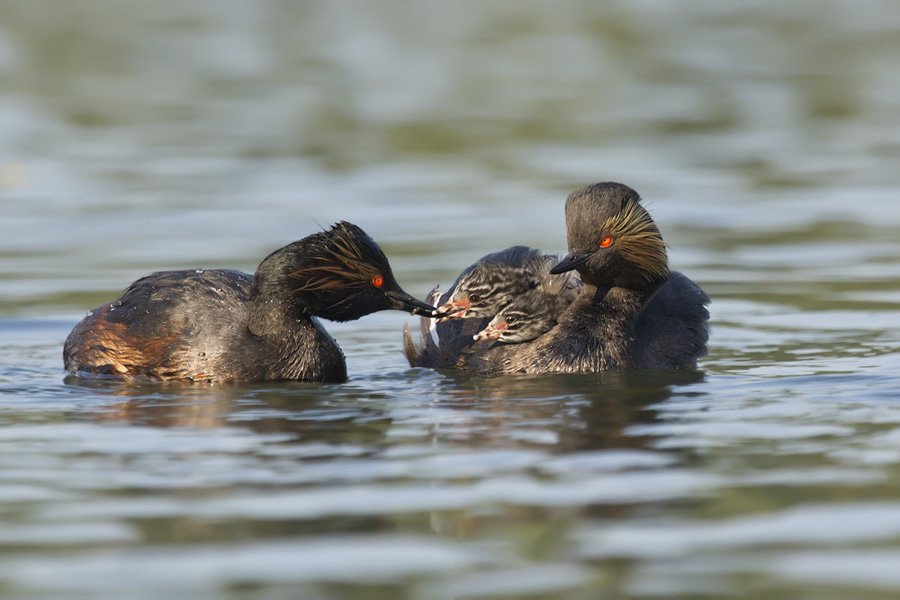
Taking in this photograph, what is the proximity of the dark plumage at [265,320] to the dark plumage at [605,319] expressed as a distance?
0.55 meters

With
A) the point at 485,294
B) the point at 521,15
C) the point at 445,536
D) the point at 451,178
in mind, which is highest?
the point at 521,15

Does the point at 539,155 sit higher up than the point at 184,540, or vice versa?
the point at 539,155

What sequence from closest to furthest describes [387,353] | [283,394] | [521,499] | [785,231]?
[521,499] → [283,394] → [387,353] → [785,231]

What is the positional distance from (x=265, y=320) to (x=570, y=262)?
1986 mm

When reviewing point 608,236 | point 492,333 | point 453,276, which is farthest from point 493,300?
point 453,276

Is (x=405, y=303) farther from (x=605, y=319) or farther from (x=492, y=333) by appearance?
(x=605, y=319)

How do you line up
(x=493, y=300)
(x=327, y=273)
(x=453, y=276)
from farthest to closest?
(x=453, y=276)
(x=493, y=300)
(x=327, y=273)

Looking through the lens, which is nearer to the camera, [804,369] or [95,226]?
[804,369]

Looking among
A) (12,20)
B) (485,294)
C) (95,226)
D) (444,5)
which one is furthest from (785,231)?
(12,20)

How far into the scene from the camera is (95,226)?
16.0 m

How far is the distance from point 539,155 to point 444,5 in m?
7.88

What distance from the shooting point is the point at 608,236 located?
11055mm

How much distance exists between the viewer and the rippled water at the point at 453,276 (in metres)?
6.65

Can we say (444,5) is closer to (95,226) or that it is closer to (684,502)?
(95,226)
